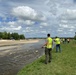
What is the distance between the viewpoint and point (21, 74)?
1341 centimetres

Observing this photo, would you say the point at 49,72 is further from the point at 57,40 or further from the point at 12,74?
the point at 57,40

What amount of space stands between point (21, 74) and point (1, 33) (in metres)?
187

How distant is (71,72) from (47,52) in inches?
160

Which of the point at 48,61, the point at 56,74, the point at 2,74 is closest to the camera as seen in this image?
the point at 56,74

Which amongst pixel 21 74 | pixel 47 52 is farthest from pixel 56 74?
pixel 47 52

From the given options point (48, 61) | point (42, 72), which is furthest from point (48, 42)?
point (42, 72)

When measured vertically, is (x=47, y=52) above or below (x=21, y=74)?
above

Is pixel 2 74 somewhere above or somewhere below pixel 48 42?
below

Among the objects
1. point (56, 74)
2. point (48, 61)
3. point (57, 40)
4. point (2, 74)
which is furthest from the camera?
point (57, 40)

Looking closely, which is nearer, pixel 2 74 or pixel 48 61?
pixel 2 74

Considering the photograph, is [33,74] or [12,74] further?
[12,74]

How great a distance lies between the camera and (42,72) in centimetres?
1349

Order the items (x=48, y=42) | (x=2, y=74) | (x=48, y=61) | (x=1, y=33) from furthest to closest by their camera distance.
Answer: (x=1, y=33) → (x=48, y=61) → (x=48, y=42) → (x=2, y=74)

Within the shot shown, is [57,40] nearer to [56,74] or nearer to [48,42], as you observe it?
[48,42]
